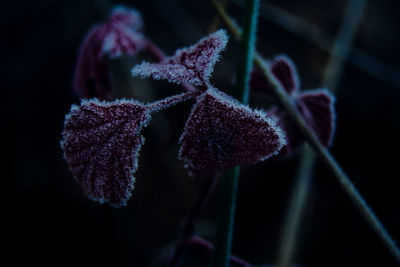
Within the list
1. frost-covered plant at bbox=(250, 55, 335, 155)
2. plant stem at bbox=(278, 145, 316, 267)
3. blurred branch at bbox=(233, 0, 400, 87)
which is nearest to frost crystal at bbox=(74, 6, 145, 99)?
frost-covered plant at bbox=(250, 55, 335, 155)

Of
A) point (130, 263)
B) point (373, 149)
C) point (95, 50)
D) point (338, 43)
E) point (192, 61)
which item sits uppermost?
point (338, 43)

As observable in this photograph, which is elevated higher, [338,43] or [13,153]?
[338,43]

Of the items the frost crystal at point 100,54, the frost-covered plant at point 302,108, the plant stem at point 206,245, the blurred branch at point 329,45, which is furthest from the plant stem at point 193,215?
the blurred branch at point 329,45

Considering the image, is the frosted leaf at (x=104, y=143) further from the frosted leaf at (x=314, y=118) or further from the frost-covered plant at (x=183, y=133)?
the frosted leaf at (x=314, y=118)

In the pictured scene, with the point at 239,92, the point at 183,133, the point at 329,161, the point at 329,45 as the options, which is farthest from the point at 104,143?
the point at 329,45

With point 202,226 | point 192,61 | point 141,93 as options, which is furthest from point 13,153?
point 192,61

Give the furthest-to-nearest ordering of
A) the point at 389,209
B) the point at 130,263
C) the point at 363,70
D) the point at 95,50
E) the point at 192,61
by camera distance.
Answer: the point at 363,70 → the point at 389,209 → the point at 130,263 → the point at 95,50 → the point at 192,61

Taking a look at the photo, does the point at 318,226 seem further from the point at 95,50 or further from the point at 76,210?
the point at 95,50
